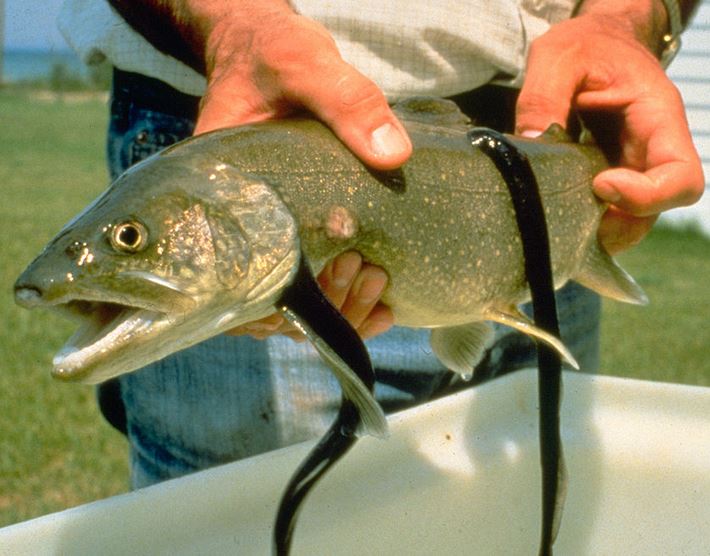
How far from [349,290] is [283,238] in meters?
0.25

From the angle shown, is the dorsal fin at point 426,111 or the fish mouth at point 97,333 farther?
the dorsal fin at point 426,111

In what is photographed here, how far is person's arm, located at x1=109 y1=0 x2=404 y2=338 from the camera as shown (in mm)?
1728

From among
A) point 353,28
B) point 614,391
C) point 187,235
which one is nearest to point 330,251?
point 187,235

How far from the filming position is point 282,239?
5.26 ft

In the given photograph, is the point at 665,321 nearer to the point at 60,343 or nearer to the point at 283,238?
the point at 60,343

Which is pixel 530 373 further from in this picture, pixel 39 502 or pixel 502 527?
pixel 39 502

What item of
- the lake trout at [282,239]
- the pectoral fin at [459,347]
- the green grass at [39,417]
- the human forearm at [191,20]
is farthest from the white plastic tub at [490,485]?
the green grass at [39,417]

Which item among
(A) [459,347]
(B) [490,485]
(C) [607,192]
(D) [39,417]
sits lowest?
(D) [39,417]

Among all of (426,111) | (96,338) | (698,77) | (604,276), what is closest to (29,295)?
(96,338)

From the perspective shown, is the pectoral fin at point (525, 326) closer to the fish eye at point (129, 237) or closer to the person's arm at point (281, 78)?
the person's arm at point (281, 78)

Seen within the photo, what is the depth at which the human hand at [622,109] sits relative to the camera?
2209 mm

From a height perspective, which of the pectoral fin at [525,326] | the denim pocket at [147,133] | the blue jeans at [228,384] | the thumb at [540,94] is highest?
the thumb at [540,94]

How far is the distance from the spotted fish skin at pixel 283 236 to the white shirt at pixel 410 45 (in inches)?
10.0

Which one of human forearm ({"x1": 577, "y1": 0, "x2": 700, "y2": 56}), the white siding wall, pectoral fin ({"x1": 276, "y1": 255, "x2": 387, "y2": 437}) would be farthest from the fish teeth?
the white siding wall
